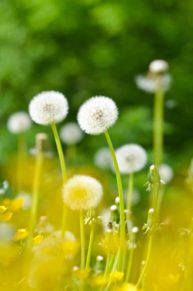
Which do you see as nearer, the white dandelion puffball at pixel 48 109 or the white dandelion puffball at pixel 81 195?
the white dandelion puffball at pixel 81 195

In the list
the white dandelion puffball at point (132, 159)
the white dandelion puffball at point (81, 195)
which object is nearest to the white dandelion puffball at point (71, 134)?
the white dandelion puffball at point (132, 159)

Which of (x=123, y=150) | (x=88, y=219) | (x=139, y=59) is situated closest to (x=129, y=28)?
(x=139, y=59)

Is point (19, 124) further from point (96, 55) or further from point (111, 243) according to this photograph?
point (111, 243)

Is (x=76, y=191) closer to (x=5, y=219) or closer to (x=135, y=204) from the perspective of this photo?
(x=5, y=219)

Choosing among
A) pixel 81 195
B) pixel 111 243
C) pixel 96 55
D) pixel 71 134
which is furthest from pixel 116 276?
pixel 96 55

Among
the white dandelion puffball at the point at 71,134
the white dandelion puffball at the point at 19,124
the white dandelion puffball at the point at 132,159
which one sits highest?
the white dandelion puffball at the point at 132,159

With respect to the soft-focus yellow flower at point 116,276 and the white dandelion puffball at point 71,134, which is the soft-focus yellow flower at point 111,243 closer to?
the soft-focus yellow flower at point 116,276
